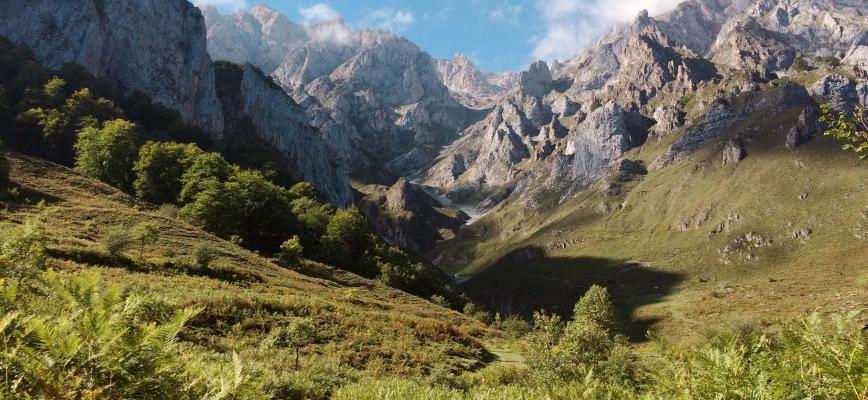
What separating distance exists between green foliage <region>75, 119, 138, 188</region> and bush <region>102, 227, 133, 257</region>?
4641cm

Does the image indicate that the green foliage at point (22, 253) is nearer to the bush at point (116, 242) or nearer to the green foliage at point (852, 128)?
the bush at point (116, 242)

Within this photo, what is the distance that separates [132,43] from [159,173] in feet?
321

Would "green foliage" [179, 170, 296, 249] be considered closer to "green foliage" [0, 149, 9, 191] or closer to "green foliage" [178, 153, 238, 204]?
"green foliage" [178, 153, 238, 204]

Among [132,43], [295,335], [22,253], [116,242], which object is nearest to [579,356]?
[295,335]

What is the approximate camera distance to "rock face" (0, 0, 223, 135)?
12394cm

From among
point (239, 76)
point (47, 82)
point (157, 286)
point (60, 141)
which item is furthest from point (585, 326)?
point (239, 76)

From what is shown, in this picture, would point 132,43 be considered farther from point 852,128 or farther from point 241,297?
point 852,128

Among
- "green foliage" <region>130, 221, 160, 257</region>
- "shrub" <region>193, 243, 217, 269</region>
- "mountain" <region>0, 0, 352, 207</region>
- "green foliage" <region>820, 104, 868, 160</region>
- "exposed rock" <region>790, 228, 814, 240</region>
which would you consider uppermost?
"mountain" <region>0, 0, 352, 207</region>

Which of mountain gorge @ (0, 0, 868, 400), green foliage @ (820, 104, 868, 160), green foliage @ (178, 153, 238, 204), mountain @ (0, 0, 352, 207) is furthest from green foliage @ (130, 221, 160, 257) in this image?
mountain @ (0, 0, 352, 207)

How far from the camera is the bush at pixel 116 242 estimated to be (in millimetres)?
30594

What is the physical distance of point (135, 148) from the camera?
73.4 meters

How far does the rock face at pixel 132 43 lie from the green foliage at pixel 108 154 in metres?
72.6

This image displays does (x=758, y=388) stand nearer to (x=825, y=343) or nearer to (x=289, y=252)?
(x=825, y=343)

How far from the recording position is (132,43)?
13912 cm
